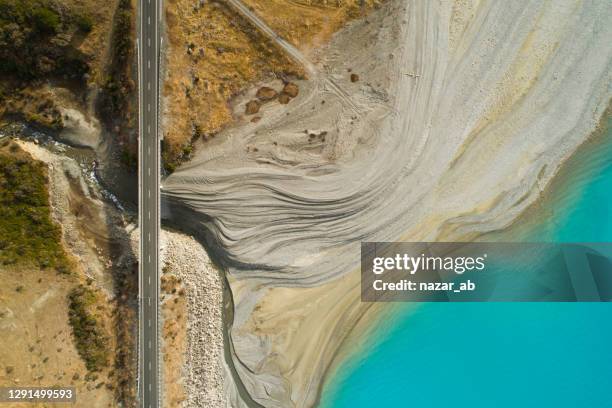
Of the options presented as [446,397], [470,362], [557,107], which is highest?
[557,107]

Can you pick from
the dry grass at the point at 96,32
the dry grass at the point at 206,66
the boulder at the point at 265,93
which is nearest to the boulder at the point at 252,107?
the boulder at the point at 265,93

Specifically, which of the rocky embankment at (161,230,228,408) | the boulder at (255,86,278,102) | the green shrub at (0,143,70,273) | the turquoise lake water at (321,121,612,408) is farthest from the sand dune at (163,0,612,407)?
the green shrub at (0,143,70,273)

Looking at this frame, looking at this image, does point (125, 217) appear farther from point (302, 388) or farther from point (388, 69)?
point (388, 69)

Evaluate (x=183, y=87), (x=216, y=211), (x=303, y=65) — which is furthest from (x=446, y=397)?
(x=183, y=87)

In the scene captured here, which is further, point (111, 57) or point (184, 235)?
point (184, 235)

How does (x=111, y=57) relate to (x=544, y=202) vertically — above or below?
above

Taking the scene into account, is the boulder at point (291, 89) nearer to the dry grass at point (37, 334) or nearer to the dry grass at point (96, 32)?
the dry grass at point (96, 32)
